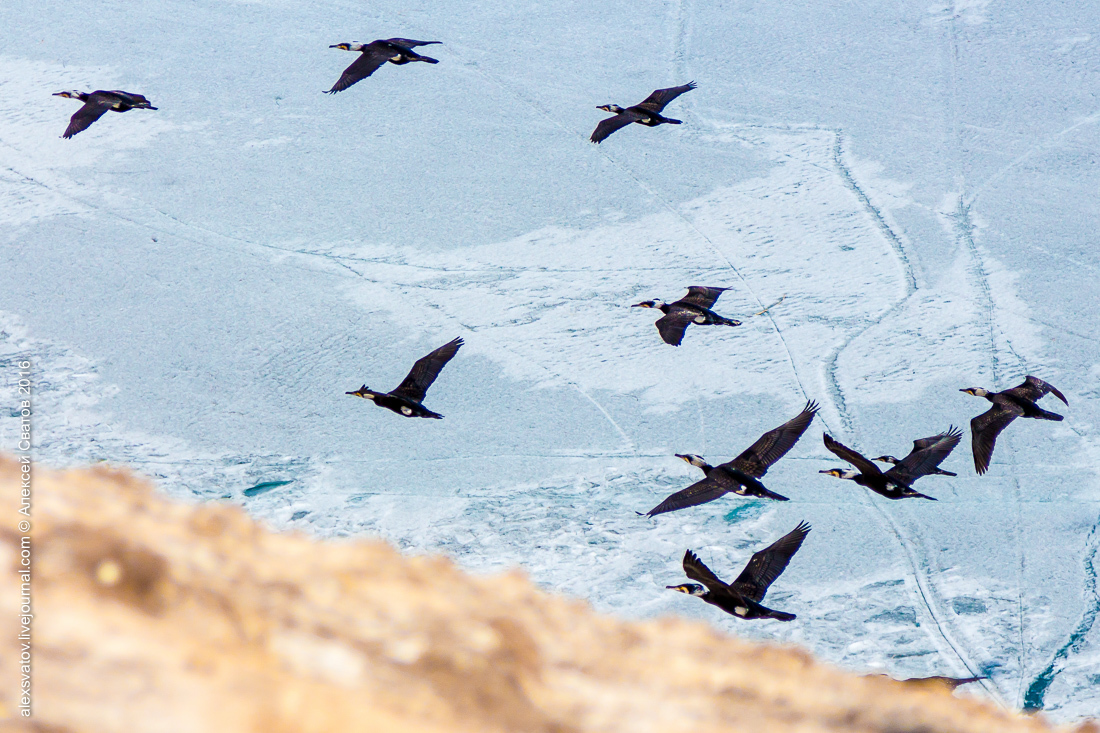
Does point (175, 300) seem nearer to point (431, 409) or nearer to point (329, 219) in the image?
point (329, 219)

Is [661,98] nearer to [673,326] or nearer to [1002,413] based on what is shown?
[673,326]

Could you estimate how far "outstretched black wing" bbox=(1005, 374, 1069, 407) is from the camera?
3959 millimetres

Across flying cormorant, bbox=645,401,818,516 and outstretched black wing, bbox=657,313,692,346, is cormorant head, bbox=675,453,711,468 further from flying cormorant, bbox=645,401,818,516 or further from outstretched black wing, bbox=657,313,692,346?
outstretched black wing, bbox=657,313,692,346

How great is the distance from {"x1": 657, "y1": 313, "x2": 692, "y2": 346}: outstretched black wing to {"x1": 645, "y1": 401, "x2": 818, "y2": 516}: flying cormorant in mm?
721

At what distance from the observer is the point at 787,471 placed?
160 inches

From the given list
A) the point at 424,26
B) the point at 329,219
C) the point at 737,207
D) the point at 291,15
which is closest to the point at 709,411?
the point at 737,207

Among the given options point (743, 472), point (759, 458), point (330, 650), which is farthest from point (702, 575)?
point (330, 650)

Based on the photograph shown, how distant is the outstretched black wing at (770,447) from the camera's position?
3.69 m

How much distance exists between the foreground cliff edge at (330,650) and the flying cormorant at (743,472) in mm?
2535

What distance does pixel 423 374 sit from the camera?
13.6ft

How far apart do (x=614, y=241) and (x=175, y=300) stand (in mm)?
2121

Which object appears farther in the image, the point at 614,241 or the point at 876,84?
the point at 876,84

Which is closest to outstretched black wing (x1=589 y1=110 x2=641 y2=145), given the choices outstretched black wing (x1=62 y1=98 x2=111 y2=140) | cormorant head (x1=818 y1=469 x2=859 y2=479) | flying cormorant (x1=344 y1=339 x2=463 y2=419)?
flying cormorant (x1=344 y1=339 x2=463 y2=419)

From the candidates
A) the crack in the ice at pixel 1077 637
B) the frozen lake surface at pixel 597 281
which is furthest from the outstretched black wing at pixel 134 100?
the crack in the ice at pixel 1077 637
